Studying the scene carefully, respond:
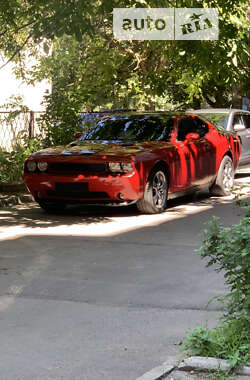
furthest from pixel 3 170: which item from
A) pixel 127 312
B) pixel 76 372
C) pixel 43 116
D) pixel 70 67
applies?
pixel 70 67

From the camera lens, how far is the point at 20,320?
6.42 m

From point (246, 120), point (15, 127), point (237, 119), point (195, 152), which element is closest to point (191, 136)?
point (195, 152)

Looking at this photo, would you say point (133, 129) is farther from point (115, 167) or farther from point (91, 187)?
point (91, 187)

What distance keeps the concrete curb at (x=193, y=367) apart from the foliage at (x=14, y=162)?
1132 cm

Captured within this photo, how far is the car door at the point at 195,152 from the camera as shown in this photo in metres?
13.9

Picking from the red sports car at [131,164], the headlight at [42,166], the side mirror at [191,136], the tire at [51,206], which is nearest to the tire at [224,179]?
the red sports car at [131,164]

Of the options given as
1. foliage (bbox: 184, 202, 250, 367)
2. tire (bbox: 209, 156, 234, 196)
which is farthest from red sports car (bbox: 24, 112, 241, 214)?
foliage (bbox: 184, 202, 250, 367)

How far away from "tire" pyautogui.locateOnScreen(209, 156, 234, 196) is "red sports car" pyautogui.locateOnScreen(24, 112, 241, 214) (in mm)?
142

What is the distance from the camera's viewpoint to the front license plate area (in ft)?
40.8

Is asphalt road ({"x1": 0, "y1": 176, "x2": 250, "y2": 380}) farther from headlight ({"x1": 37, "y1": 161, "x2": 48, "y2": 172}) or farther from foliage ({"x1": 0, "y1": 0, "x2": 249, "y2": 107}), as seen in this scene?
foliage ({"x1": 0, "y1": 0, "x2": 249, "y2": 107})

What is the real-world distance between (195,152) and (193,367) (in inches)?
378

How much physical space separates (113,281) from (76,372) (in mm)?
2930

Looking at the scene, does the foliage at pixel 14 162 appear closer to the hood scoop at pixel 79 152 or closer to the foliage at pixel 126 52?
the foliage at pixel 126 52

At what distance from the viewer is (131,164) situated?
40.3ft
